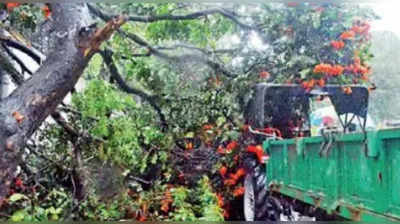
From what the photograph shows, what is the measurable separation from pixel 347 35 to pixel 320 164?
767 mm

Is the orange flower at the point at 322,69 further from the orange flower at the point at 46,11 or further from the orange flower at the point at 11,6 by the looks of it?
the orange flower at the point at 11,6

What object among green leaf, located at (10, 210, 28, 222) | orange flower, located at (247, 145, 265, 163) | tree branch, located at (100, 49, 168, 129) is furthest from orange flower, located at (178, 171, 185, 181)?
green leaf, located at (10, 210, 28, 222)

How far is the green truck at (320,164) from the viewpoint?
1587 millimetres

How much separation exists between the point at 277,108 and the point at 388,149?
101 cm

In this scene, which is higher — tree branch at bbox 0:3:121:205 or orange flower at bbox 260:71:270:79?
orange flower at bbox 260:71:270:79

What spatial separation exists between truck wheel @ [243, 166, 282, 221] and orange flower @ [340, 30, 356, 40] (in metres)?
0.81

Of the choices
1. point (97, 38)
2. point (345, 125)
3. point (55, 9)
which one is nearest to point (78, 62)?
point (97, 38)

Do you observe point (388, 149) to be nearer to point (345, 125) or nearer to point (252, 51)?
point (345, 125)

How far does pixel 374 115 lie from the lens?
7.54ft

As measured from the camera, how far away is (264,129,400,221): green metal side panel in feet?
5.08

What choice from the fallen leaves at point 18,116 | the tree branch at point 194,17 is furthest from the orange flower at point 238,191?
the fallen leaves at point 18,116

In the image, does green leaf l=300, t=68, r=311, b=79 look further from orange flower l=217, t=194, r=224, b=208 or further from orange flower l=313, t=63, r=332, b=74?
orange flower l=217, t=194, r=224, b=208

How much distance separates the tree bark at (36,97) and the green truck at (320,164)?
99 cm

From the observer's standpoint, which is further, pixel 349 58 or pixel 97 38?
pixel 349 58
